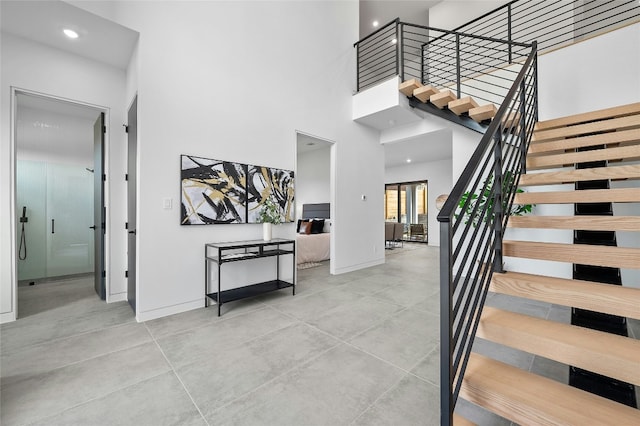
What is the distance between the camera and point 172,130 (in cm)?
296

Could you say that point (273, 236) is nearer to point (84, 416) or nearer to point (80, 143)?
point (84, 416)

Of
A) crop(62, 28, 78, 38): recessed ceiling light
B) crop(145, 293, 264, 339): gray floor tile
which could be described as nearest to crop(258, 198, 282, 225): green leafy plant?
crop(145, 293, 264, 339): gray floor tile

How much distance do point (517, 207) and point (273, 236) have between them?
3.40m

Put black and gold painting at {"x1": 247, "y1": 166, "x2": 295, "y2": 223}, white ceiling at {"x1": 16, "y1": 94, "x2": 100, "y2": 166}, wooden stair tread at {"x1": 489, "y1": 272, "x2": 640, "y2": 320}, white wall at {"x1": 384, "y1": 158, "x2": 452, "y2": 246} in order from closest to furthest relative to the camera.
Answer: wooden stair tread at {"x1": 489, "y1": 272, "x2": 640, "y2": 320} < black and gold painting at {"x1": 247, "y1": 166, "x2": 295, "y2": 223} < white ceiling at {"x1": 16, "y1": 94, "x2": 100, "y2": 166} < white wall at {"x1": 384, "y1": 158, "x2": 452, "y2": 246}

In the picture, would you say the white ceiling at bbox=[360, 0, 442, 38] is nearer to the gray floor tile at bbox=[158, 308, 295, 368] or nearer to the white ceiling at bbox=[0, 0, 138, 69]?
the white ceiling at bbox=[0, 0, 138, 69]

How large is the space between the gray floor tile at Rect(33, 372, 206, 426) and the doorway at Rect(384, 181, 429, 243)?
26.9ft

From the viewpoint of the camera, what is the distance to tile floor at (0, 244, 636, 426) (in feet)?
4.93

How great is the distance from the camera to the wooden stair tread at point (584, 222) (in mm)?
1529

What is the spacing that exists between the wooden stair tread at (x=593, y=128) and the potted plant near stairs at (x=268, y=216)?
9.84ft

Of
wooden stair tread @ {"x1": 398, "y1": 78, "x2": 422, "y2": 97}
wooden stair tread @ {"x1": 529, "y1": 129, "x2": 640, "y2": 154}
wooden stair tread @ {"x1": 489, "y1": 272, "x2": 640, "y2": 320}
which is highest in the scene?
wooden stair tread @ {"x1": 398, "y1": 78, "x2": 422, "y2": 97}

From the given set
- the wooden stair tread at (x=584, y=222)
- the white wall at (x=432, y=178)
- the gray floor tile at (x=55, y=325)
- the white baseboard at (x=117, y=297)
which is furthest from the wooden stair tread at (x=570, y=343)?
the white wall at (x=432, y=178)

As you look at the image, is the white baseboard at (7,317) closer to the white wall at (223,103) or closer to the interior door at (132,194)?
the interior door at (132,194)

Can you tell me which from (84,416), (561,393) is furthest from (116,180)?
(561,393)

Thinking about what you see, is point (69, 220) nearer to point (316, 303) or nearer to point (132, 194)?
point (132, 194)
